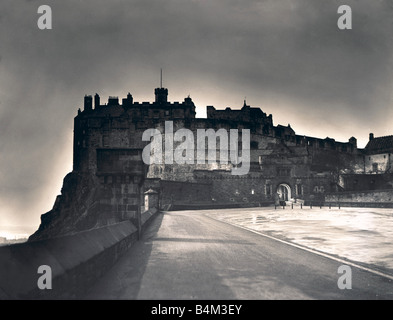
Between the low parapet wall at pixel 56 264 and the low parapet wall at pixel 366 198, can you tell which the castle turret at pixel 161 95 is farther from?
the low parapet wall at pixel 56 264

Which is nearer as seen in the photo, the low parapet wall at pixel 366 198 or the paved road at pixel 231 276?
the paved road at pixel 231 276

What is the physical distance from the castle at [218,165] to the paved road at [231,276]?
1151 inches

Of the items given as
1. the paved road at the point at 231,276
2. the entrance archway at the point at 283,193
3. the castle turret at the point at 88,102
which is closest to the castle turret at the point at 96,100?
the castle turret at the point at 88,102

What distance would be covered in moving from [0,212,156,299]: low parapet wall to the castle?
31751 millimetres

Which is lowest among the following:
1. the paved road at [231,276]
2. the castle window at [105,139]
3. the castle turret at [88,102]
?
the paved road at [231,276]

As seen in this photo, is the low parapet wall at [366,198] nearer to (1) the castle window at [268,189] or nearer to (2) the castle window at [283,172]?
(2) the castle window at [283,172]

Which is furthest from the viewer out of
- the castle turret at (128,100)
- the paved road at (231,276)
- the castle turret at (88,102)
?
the castle turret at (88,102)

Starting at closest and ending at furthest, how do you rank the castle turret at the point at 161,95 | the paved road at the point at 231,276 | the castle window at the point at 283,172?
the paved road at the point at 231,276 < the castle window at the point at 283,172 < the castle turret at the point at 161,95

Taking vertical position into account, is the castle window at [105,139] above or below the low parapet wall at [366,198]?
above

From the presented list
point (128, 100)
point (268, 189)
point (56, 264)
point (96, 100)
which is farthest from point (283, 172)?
point (56, 264)

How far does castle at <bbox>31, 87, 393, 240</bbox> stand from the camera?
1968 inches

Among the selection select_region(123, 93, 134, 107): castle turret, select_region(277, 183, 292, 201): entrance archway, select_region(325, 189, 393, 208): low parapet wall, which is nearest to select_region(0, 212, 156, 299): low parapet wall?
select_region(325, 189, 393, 208): low parapet wall

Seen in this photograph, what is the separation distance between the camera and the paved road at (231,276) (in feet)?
16.4
